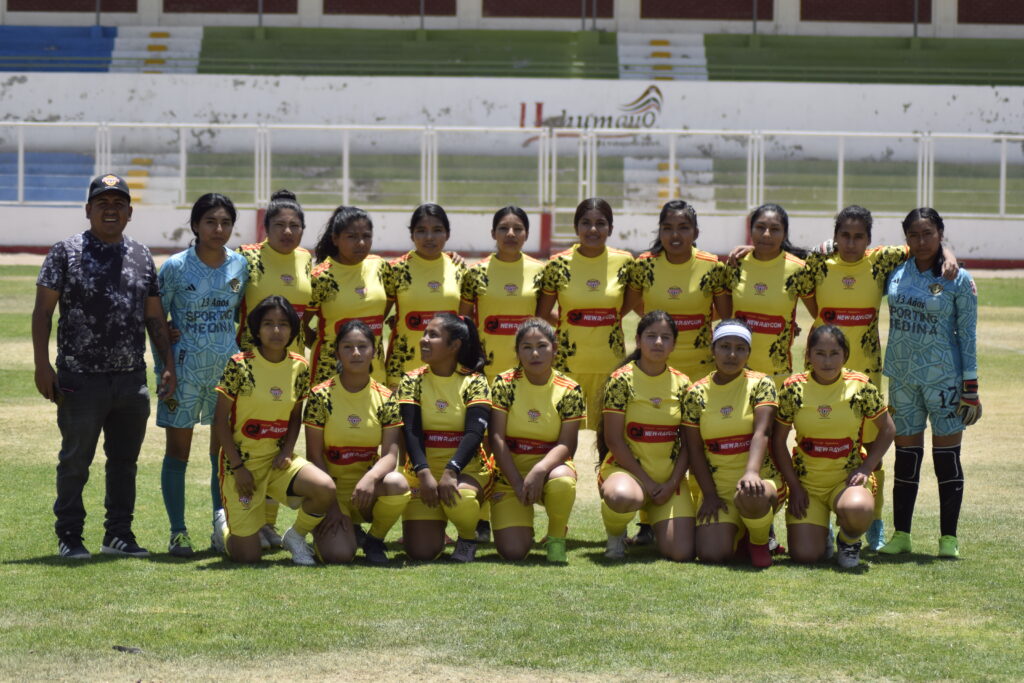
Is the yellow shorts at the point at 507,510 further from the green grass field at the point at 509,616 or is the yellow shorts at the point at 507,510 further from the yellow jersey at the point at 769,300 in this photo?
the yellow jersey at the point at 769,300

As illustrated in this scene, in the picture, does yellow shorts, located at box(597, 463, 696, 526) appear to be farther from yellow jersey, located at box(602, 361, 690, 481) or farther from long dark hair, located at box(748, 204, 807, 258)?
long dark hair, located at box(748, 204, 807, 258)

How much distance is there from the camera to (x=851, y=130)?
29.5 metres

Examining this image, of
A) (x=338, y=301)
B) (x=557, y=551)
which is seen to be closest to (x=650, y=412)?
(x=557, y=551)

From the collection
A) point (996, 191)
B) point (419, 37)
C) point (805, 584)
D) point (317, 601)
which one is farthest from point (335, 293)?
point (419, 37)

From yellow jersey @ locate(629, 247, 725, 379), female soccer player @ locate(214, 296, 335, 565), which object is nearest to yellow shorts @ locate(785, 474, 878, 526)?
yellow jersey @ locate(629, 247, 725, 379)

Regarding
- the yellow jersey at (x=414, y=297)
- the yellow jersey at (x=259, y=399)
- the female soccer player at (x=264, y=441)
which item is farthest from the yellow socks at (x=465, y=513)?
the yellow jersey at (x=414, y=297)

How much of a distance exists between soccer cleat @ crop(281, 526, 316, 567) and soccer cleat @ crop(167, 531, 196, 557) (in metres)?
0.55

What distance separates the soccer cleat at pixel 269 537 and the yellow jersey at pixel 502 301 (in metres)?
1.59

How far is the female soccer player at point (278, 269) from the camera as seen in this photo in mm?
7441

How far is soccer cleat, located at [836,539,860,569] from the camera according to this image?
686 cm

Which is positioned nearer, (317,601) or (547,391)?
(317,601)

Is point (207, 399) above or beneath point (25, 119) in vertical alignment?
beneath

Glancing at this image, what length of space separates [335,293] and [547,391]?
138cm

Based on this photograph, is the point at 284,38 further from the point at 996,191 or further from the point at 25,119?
the point at 996,191
